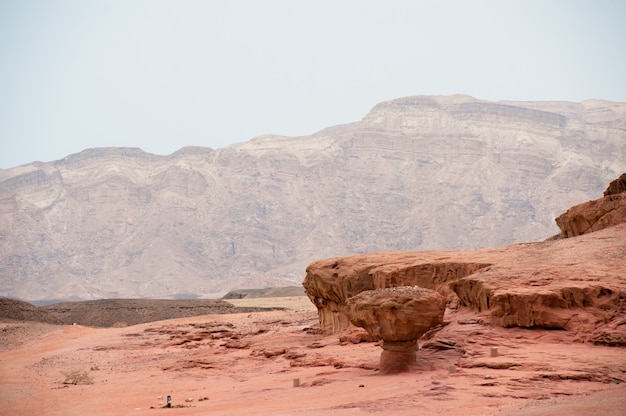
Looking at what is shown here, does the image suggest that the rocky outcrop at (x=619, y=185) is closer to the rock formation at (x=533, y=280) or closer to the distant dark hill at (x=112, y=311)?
the rock formation at (x=533, y=280)

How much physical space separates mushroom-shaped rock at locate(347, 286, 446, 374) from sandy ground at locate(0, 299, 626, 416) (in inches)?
18.4

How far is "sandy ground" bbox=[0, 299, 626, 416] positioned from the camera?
14.6 m

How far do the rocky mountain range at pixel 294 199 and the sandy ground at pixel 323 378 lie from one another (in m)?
109

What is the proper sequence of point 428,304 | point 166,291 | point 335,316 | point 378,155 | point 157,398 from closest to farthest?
point 428,304
point 157,398
point 335,316
point 166,291
point 378,155

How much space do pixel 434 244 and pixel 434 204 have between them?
1259cm

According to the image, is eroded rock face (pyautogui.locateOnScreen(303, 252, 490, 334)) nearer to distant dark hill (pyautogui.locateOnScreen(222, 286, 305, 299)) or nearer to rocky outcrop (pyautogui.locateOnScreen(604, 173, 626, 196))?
rocky outcrop (pyautogui.locateOnScreen(604, 173, 626, 196))

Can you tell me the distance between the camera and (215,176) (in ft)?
538

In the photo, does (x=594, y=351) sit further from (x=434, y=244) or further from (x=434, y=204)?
(x=434, y=204)

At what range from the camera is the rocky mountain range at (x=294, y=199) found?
146625 millimetres

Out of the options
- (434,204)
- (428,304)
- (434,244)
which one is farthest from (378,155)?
(428,304)

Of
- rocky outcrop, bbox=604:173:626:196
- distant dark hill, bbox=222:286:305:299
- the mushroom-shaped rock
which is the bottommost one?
distant dark hill, bbox=222:286:305:299

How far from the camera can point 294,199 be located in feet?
514

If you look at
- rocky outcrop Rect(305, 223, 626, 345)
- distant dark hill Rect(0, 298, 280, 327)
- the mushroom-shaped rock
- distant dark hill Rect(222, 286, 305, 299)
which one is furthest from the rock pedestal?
distant dark hill Rect(222, 286, 305, 299)

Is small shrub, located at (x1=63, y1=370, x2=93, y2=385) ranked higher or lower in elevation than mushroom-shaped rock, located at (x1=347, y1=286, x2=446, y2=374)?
lower
